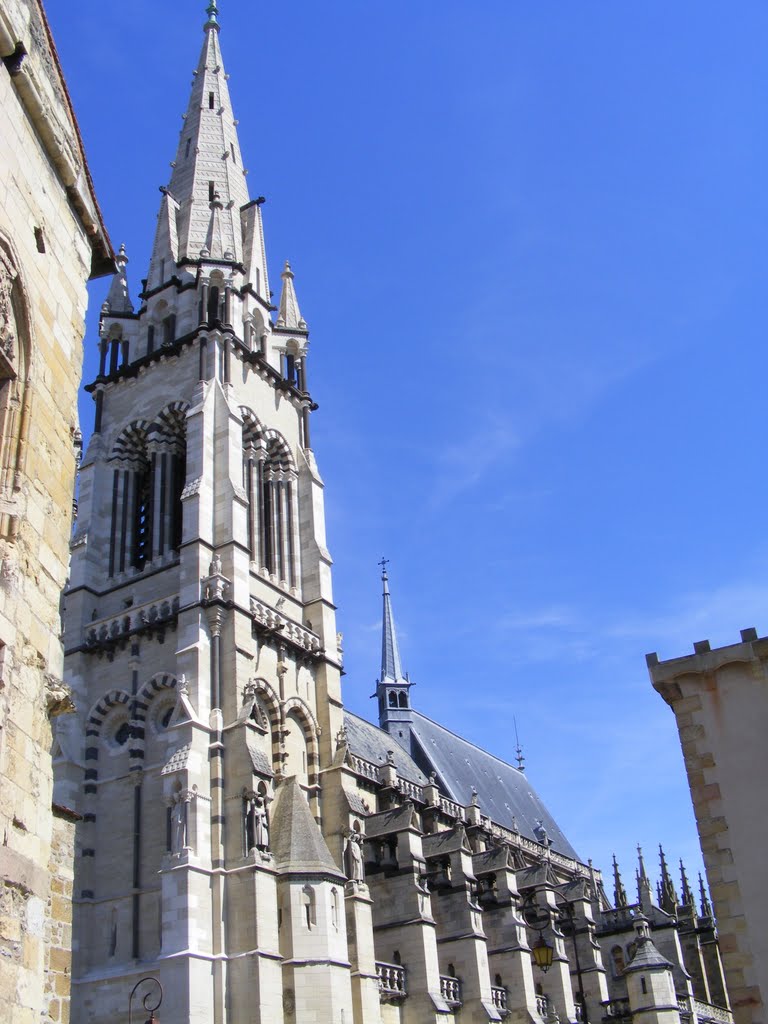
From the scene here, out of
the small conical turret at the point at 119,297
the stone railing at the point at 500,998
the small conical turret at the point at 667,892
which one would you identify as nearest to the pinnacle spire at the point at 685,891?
the small conical turret at the point at 667,892

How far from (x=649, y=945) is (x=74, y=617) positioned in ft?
70.8

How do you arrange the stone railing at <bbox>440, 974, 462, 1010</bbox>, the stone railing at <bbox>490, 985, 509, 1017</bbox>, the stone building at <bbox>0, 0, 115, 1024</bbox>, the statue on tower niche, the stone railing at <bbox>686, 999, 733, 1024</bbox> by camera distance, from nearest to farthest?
1. the stone building at <bbox>0, 0, 115, 1024</bbox>
2. the statue on tower niche
3. the stone railing at <bbox>440, 974, 462, 1010</bbox>
4. the stone railing at <bbox>490, 985, 509, 1017</bbox>
5. the stone railing at <bbox>686, 999, 733, 1024</bbox>

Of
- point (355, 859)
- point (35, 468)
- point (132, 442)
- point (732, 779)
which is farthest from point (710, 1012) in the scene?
point (35, 468)

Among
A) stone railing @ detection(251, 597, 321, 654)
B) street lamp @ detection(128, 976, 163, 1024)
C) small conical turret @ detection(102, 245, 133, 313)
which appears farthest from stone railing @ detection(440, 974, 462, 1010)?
small conical turret @ detection(102, 245, 133, 313)

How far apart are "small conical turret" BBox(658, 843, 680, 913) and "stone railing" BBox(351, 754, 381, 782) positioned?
1803cm

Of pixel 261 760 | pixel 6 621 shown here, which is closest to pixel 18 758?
pixel 6 621

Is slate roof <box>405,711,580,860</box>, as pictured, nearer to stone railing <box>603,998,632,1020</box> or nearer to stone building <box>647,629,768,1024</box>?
stone railing <box>603,998,632,1020</box>

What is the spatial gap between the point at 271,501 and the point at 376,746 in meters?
12.6

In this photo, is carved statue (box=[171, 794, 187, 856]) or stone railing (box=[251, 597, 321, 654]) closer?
carved statue (box=[171, 794, 187, 856])

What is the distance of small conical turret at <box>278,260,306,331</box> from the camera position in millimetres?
36781

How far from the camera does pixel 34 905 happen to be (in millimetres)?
7633

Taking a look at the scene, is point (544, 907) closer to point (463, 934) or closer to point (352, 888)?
point (463, 934)

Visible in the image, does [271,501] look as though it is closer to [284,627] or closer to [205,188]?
[284,627]

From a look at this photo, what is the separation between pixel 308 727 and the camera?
29.0 metres
